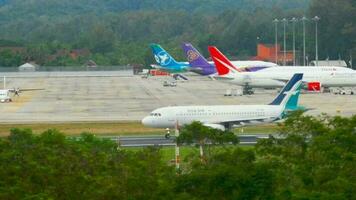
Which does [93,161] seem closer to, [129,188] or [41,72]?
[129,188]

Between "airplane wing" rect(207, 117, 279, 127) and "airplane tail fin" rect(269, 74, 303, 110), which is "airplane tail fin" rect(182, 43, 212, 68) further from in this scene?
"airplane wing" rect(207, 117, 279, 127)

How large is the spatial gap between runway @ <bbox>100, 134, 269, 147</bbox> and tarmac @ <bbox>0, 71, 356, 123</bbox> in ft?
45.2

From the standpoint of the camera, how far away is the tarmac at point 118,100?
86438mm

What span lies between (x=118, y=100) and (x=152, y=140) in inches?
1519

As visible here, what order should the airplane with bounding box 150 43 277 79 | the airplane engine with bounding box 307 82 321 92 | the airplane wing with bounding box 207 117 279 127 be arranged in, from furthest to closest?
the airplane with bounding box 150 43 277 79, the airplane engine with bounding box 307 82 321 92, the airplane wing with bounding box 207 117 279 127

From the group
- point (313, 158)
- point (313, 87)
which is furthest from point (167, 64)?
point (313, 158)

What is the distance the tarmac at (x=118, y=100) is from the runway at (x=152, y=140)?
13.8 m

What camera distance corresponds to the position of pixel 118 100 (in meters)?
106

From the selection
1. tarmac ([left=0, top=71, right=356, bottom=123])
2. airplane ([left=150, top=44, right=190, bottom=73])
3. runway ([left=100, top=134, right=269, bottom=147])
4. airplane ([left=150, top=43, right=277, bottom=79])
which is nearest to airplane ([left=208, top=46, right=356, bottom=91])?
tarmac ([left=0, top=71, right=356, bottom=123])

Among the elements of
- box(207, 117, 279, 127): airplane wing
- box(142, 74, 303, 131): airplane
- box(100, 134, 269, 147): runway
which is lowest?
box(100, 134, 269, 147): runway

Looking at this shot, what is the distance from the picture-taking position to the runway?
6381cm

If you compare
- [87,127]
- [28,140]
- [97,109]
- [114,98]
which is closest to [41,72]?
[114,98]

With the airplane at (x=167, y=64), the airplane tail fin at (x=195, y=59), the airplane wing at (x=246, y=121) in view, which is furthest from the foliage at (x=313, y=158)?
the airplane at (x=167, y=64)

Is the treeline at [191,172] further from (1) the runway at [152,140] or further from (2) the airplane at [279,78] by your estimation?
(2) the airplane at [279,78]
